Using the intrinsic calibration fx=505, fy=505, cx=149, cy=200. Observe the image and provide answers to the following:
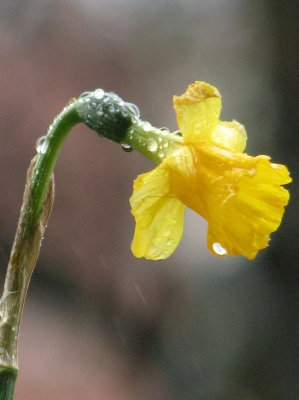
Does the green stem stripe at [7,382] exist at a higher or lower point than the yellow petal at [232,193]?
lower

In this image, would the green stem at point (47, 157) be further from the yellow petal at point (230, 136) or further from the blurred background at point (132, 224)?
the blurred background at point (132, 224)

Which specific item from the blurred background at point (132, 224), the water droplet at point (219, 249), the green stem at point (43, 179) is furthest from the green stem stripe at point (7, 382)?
the blurred background at point (132, 224)

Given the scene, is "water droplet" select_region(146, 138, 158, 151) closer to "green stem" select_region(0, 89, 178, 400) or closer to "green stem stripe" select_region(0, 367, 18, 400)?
"green stem" select_region(0, 89, 178, 400)

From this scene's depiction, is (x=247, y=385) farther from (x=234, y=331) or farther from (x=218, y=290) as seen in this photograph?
(x=218, y=290)

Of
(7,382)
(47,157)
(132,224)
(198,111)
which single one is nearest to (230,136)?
(198,111)

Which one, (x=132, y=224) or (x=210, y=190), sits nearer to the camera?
(x=210, y=190)

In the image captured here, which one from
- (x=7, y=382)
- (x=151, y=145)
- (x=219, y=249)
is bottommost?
(x=7, y=382)

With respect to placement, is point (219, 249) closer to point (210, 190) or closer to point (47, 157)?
point (210, 190)
